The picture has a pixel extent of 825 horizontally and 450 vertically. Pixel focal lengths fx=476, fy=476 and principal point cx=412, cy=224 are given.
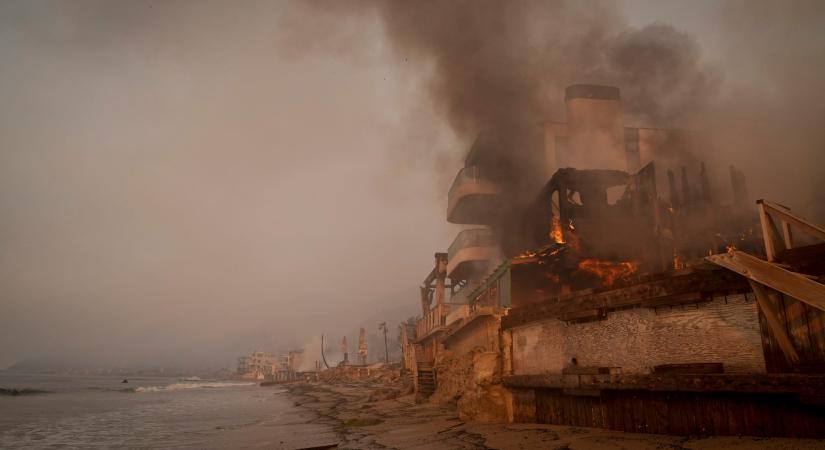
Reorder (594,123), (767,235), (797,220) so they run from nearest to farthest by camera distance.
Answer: (797,220) < (767,235) < (594,123)

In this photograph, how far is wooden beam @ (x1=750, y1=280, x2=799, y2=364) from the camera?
5578mm

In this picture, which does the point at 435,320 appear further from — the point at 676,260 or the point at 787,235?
the point at 787,235

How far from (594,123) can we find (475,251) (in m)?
11.0

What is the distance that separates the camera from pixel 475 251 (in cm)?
3238

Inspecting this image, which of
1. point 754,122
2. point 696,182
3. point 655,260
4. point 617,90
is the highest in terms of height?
point 617,90


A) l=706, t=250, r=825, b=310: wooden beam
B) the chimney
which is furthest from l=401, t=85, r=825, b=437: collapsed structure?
the chimney

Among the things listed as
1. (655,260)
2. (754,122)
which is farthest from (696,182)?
(655,260)

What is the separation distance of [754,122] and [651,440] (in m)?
23.9

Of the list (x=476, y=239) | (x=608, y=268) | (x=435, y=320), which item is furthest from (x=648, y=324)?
(x=476, y=239)

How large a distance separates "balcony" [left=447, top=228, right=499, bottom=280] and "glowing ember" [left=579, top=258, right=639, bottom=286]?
14.3 m

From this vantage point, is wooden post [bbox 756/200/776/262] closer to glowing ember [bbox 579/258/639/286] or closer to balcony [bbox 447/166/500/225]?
glowing ember [bbox 579/258/639/286]

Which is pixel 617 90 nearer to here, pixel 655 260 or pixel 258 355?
pixel 655 260

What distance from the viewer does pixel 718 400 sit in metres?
6.14

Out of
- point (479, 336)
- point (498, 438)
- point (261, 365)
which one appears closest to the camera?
point (498, 438)
